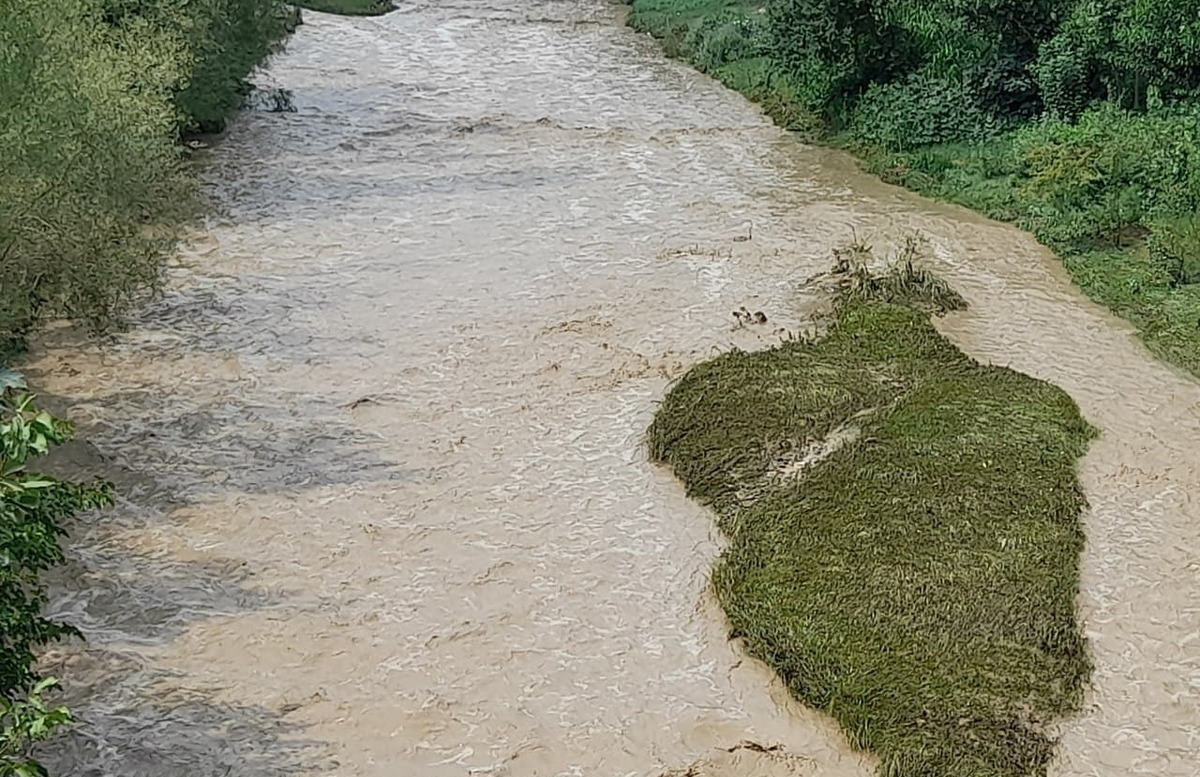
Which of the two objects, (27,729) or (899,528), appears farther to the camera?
(899,528)

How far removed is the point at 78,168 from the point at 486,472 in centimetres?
512

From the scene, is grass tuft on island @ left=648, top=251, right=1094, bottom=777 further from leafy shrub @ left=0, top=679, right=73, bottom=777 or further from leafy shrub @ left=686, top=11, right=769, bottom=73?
leafy shrub @ left=686, top=11, right=769, bottom=73

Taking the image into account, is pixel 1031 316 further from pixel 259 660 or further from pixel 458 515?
pixel 259 660

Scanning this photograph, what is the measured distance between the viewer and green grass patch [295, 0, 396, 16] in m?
38.1

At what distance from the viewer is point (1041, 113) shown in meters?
22.1

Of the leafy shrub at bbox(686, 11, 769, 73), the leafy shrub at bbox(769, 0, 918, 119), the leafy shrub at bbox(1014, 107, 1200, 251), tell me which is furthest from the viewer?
the leafy shrub at bbox(686, 11, 769, 73)

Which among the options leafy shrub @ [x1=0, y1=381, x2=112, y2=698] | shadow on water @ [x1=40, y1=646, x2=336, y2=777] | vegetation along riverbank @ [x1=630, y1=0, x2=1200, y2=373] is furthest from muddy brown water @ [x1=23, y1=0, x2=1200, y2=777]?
leafy shrub @ [x1=0, y1=381, x2=112, y2=698]

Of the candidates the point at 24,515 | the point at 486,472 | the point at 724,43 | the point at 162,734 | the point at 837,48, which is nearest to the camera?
the point at 24,515

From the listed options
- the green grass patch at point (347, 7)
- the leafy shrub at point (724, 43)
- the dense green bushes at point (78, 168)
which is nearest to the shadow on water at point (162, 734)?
the dense green bushes at point (78, 168)

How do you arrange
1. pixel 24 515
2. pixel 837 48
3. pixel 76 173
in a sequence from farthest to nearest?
pixel 837 48
pixel 76 173
pixel 24 515

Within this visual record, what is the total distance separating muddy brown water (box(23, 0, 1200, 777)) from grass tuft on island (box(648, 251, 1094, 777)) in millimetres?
305

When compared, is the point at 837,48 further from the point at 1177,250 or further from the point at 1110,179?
the point at 1177,250

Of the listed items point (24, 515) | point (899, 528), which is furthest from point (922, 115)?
point (24, 515)

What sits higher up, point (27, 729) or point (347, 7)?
point (27, 729)
